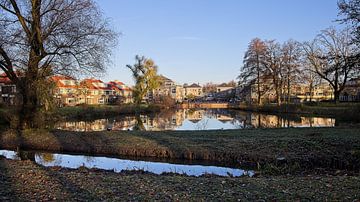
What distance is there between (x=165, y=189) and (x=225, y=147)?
750 centimetres

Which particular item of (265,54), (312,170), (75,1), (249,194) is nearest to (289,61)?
(265,54)

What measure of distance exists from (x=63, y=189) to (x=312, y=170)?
7591 millimetres

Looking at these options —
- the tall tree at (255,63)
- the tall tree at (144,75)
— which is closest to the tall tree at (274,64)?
the tall tree at (255,63)

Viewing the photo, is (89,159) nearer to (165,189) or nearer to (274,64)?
(165,189)

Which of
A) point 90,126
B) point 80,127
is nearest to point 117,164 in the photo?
point 80,127

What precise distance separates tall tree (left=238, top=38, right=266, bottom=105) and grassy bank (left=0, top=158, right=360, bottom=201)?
1750 inches

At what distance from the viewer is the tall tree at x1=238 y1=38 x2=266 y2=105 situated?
49.7 metres

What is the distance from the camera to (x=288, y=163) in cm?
1090

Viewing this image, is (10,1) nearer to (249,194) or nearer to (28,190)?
(28,190)

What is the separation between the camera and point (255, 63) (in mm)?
50125

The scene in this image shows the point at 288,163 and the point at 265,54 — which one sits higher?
the point at 265,54

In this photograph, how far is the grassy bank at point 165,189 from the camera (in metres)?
5.66

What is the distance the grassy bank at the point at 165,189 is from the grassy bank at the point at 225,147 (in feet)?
9.87

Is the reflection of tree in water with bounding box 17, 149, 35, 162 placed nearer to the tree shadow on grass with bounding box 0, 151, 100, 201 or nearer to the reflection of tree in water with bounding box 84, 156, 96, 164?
the reflection of tree in water with bounding box 84, 156, 96, 164
